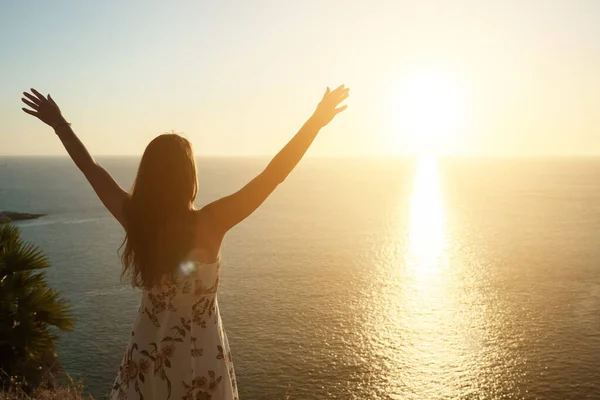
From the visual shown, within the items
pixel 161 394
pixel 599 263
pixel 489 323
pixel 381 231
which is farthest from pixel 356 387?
pixel 381 231

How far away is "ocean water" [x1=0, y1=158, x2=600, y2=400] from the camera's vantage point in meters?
45.1

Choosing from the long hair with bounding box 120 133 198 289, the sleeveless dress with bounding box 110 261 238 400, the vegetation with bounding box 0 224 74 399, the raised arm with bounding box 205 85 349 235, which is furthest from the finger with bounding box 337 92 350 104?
the vegetation with bounding box 0 224 74 399

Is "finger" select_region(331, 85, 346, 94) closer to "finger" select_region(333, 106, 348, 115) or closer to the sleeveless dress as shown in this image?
"finger" select_region(333, 106, 348, 115)

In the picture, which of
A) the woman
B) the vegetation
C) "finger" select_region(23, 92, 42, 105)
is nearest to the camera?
the woman

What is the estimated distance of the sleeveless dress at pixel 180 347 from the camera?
319 cm

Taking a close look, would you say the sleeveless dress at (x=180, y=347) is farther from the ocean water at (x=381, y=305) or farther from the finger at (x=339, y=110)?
the ocean water at (x=381, y=305)

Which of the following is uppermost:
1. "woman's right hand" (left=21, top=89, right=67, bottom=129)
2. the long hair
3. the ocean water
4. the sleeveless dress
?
"woman's right hand" (left=21, top=89, right=67, bottom=129)

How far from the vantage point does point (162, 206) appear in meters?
2.99

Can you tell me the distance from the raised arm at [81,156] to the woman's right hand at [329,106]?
4.43 ft

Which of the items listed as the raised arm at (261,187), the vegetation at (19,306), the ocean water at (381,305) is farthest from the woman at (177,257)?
the ocean water at (381,305)

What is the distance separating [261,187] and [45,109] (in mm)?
1956

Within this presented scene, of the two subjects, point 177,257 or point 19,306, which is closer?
point 177,257

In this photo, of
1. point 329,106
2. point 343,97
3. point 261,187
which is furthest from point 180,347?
point 343,97

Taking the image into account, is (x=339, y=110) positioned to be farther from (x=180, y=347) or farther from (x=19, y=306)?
(x=19, y=306)
